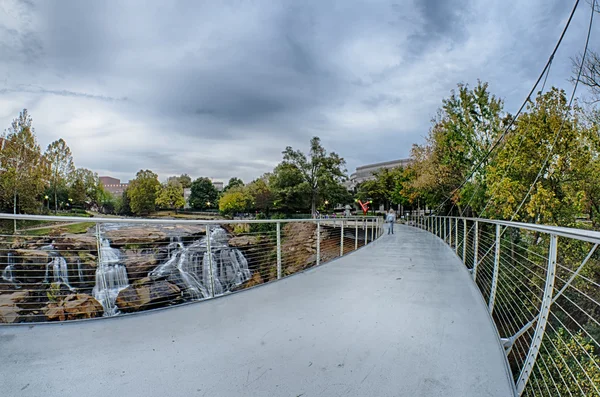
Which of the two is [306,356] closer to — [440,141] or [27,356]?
[27,356]

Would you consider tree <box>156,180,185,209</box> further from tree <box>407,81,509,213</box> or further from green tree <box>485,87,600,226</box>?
green tree <box>485,87,600,226</box>

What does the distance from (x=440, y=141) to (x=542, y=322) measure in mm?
14625

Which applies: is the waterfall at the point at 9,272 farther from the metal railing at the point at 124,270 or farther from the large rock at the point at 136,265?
the large rock at the point at 136,265

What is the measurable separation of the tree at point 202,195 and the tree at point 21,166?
33728 millimetres

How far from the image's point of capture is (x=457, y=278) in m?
4.14

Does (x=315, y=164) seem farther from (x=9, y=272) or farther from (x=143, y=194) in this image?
(x=143, y=194)

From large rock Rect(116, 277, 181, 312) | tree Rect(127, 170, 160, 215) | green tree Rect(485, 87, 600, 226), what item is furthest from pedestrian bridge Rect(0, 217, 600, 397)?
tree Rect(127, 170, 160, 215)

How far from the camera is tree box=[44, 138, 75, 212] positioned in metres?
35.1

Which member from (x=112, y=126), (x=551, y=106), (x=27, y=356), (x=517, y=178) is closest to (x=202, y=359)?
(x=27, y=356)

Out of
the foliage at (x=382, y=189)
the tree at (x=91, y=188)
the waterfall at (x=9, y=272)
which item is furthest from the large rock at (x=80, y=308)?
the tree at (x=91, y=188)

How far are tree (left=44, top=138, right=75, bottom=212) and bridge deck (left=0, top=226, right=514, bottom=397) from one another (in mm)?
40733

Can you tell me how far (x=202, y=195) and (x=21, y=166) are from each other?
3579 cm

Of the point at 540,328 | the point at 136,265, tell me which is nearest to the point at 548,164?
the point at 540,328

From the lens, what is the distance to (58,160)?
36031 millimetres
